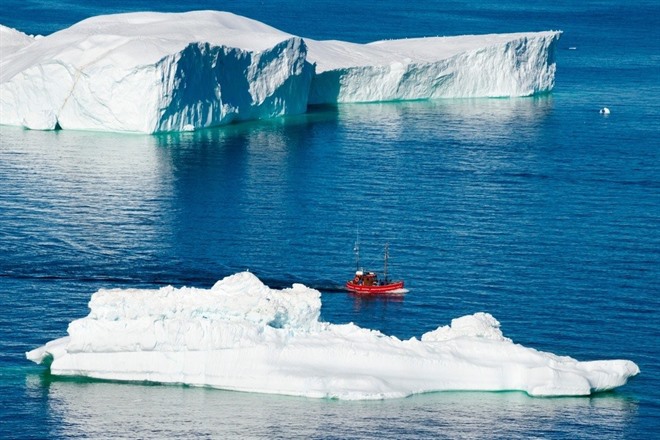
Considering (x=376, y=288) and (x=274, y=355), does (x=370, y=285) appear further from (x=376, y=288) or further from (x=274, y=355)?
(x=274, y=355)

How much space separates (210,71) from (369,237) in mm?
22765

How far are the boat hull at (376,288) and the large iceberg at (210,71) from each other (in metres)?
27.1

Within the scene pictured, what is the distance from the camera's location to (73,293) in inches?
2298

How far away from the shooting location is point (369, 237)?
6825cm

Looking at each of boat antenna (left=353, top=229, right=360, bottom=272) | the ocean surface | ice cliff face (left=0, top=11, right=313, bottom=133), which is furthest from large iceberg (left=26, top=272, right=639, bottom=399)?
ice cliff face (left=0, top=11, right=313, bottom=133)

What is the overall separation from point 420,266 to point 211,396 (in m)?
17.8

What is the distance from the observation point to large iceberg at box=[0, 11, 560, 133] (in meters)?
85.0

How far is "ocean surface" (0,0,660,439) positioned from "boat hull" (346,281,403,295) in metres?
0.58

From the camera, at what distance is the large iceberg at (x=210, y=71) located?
85000mm

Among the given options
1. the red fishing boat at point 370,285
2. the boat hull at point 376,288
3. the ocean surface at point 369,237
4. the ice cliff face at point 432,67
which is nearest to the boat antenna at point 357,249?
the ocean surface at point 369,237

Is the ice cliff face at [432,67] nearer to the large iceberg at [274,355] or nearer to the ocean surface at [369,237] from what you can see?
the ocean surface at [369,237]

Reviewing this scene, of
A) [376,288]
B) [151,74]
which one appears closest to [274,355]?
[376,288]

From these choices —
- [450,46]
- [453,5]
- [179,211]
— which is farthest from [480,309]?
[453,5]

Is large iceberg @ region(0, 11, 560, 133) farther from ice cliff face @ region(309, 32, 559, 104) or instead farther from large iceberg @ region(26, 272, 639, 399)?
large iceberg @ region(26, 272, 639, 399)
